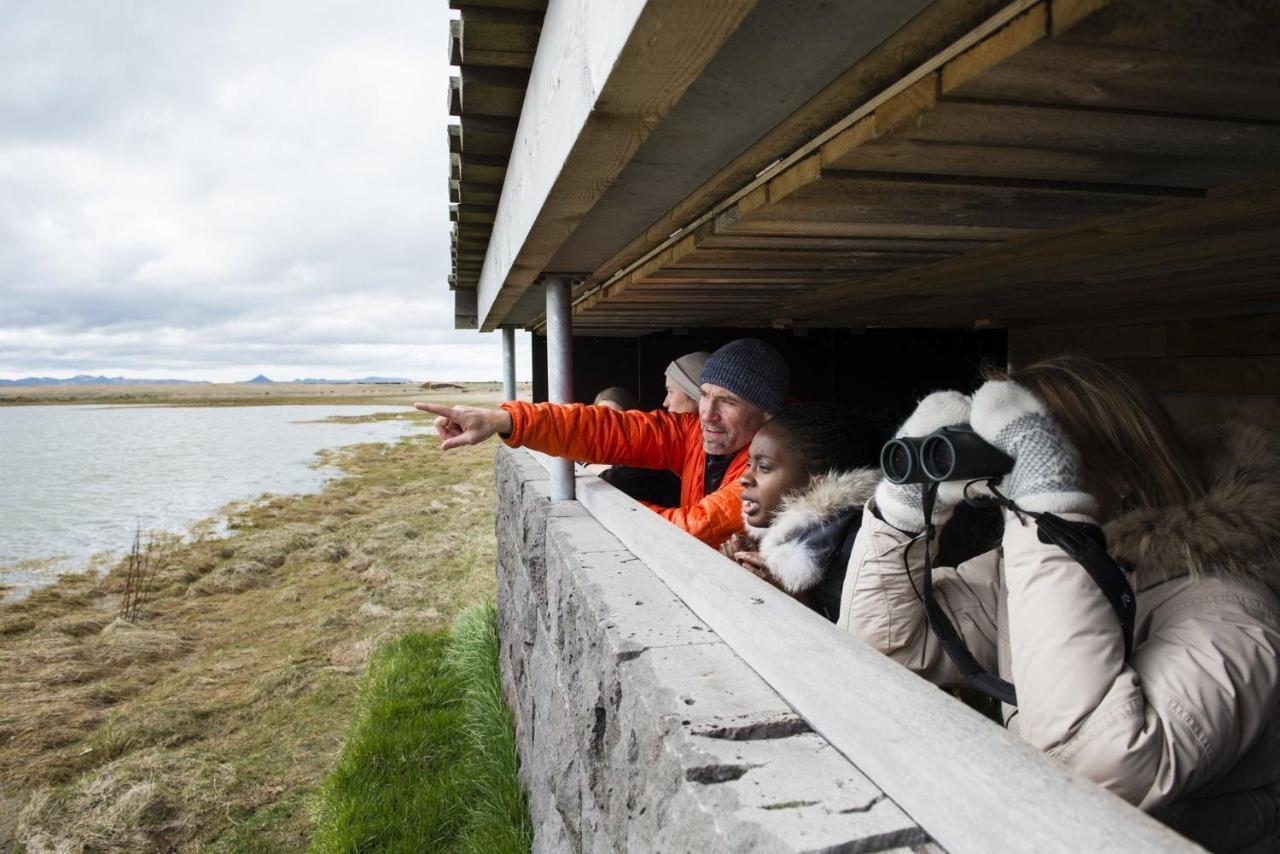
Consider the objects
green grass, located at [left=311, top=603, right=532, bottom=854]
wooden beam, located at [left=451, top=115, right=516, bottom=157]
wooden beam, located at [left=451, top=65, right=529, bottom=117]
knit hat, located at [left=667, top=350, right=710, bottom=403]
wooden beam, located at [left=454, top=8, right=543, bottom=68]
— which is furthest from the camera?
green grass, located at [left=311, top=603, right=532, bottom=854]

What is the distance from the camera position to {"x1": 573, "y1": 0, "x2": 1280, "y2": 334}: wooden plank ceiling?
86 cm

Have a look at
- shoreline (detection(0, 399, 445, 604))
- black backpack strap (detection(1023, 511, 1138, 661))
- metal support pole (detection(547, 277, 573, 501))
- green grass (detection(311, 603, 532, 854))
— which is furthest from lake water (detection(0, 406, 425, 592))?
black backpack strap (detection(1023, 511, 1138, 661))

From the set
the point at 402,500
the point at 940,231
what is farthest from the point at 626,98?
the point at 402,500

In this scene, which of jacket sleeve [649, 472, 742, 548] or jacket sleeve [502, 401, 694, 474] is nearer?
jacket sleeve [649, 472, 742, 548]

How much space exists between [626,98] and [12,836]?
26.8 ft

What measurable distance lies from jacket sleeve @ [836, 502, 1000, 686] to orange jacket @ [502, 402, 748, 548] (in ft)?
3.19

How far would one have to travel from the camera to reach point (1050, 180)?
1432mm

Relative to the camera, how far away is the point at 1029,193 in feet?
4.87

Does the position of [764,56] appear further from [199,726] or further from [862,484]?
[199,726]

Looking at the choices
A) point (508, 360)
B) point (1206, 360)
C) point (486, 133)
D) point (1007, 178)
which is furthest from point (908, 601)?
point (508, 360)

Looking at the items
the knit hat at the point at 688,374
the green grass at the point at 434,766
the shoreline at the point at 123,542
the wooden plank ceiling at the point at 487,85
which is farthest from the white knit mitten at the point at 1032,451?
the shoreline at the point at 123,542

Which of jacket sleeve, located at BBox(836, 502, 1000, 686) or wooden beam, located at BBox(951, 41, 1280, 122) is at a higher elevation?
wooden beam, located at BBox(951, 41, 1280, 122)

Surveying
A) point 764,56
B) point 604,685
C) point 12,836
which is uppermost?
point 764,56

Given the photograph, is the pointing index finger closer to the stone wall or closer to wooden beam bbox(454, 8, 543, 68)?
the stone wall
